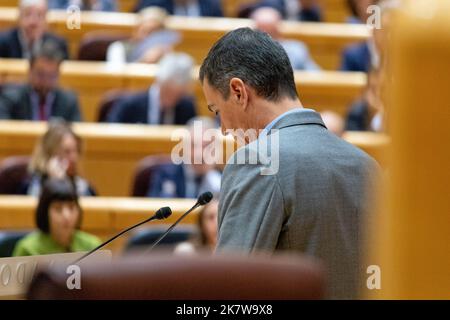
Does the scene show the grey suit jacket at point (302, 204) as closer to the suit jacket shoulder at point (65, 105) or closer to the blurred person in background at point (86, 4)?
the suit jacket shoulder at point (65, 105)

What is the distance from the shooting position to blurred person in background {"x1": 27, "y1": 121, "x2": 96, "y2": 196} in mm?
3180

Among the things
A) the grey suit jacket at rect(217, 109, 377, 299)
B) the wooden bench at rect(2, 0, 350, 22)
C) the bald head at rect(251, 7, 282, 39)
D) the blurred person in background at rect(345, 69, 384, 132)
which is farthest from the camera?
the wooden bench at rect(2, 0, 350, 22)

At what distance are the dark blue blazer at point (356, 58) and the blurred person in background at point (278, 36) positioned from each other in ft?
0.46

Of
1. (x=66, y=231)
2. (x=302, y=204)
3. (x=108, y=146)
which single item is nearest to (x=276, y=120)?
(x=302, y=204)

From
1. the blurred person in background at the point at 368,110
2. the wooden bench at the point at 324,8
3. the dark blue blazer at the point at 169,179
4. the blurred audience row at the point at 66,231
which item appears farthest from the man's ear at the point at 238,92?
the wooden bench at the point at 324,8

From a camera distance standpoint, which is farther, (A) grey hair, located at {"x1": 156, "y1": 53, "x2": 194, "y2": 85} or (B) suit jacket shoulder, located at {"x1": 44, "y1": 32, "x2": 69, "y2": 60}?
(B) suit jacket shoulder, located at {"x1": 44, "y1": 32, "x2": 69, "y2": 60}

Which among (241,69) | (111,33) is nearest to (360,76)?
(111,33)

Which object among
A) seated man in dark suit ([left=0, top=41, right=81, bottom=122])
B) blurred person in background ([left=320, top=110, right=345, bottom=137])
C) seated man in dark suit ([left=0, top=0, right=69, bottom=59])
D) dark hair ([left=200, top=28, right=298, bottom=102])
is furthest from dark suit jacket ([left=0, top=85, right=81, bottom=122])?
dark hair ([left=200, top=28, right=298, bottom=102])

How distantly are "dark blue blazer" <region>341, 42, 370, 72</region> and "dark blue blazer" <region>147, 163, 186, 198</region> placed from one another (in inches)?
40.6

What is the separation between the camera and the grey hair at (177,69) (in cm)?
367

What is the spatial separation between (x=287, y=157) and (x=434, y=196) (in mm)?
630

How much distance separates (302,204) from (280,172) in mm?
47

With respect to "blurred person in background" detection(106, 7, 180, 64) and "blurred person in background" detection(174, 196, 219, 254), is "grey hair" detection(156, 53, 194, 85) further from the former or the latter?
"blurred person in background" detection(174, 196, 219, 254)

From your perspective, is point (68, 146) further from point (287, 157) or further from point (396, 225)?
point (396, 225)
